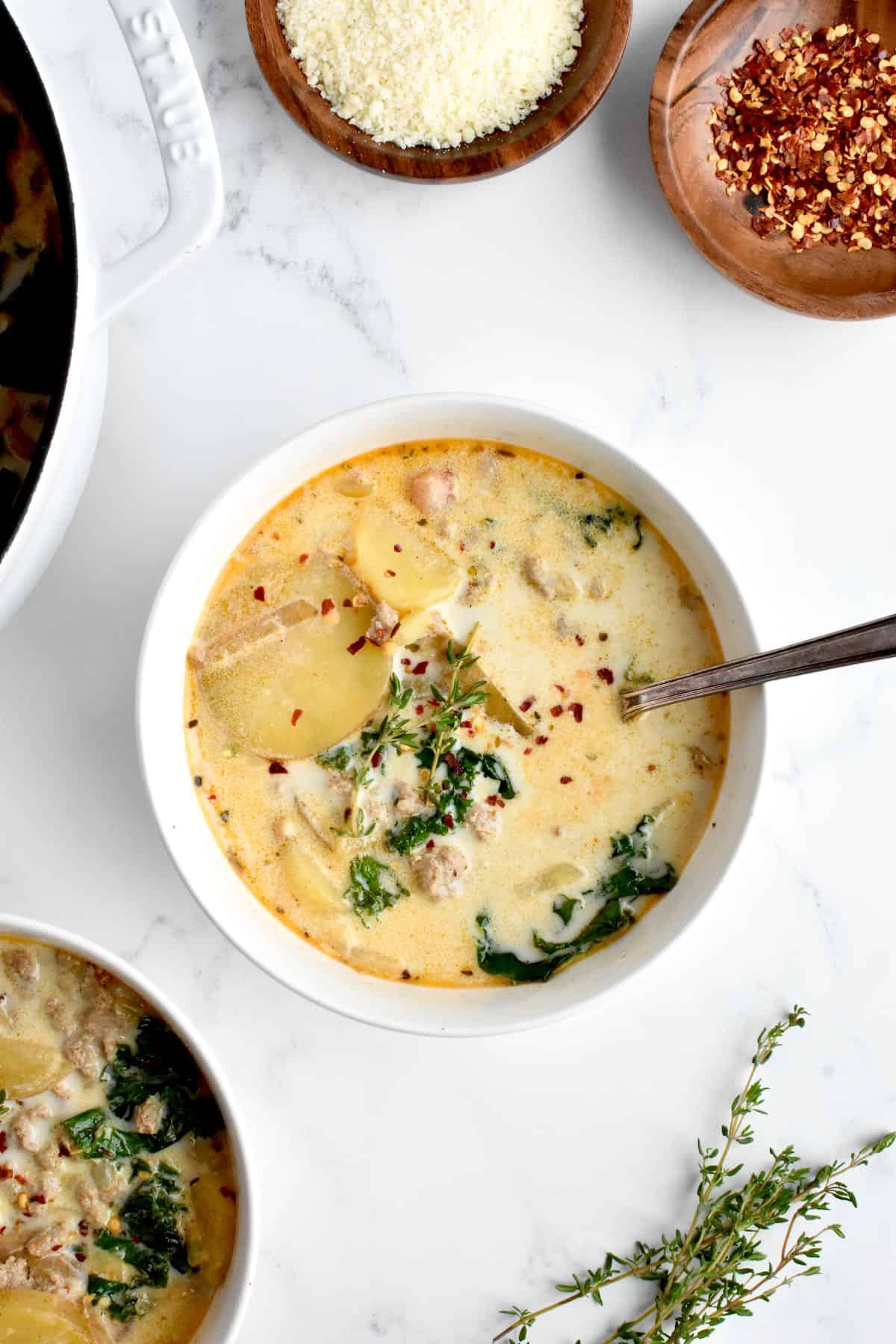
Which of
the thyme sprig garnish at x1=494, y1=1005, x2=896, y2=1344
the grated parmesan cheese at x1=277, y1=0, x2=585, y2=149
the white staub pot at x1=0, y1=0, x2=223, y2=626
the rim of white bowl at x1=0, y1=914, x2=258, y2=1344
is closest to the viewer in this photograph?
the white staub pot at x1=0, y1=0, x2=223, y2=626

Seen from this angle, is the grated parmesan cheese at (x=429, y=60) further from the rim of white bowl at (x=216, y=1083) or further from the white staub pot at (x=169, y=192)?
the rim of white bowl at (x=216, y=1083)

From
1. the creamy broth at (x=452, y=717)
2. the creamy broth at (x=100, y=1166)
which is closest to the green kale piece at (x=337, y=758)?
the creamy broth at (x=452, y=717)

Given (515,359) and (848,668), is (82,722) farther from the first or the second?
(848,668)

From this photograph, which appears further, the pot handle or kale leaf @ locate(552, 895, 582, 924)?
kale leaf @ locate(552, 895, 582, 924)

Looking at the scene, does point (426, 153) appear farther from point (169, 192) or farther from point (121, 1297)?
point (121, 1297)

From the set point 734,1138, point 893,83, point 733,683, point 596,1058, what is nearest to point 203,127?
point 733,683

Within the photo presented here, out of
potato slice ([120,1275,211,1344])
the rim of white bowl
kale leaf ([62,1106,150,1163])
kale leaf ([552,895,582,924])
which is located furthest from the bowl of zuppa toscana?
potato slice ([120,1275,211,1344])

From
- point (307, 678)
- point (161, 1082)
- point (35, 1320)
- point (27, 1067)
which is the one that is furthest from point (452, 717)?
point (35, 1320)

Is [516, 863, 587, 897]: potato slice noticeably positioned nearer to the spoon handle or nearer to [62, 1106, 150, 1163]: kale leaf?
the spoon handle
